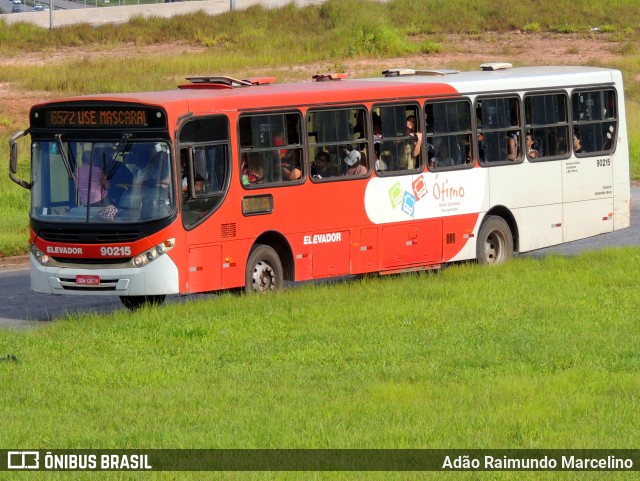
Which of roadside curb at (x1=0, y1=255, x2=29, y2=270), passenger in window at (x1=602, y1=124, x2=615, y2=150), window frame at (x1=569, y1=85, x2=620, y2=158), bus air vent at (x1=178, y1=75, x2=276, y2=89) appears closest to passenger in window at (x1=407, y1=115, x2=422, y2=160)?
bus air vent at (x1=178, y1=75, x2=276, y2=89)

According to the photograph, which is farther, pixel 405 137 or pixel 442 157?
pixel 442 157

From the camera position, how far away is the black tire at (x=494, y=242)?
786 inches

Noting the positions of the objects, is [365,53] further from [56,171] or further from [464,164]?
[56,171]

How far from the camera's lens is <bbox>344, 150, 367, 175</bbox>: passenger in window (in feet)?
60.1

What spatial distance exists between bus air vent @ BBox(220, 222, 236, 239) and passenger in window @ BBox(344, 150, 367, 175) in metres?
2.15

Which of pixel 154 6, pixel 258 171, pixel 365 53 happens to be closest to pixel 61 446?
pixel 258 171

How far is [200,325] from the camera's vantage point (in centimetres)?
1438

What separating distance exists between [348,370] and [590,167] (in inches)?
399

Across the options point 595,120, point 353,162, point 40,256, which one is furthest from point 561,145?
point 40,256

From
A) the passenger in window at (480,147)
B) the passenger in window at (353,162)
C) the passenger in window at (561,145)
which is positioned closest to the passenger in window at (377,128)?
the passenger in window at (353,162)

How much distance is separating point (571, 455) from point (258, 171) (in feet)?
28.7

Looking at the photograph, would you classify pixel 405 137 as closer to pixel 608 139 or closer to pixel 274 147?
pixel 274 147

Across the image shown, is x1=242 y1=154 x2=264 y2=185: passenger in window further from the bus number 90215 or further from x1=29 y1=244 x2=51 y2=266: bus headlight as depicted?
x1=29 y1=244 x2=51 y2=266: bus headlight

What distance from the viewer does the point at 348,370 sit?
12156mm
